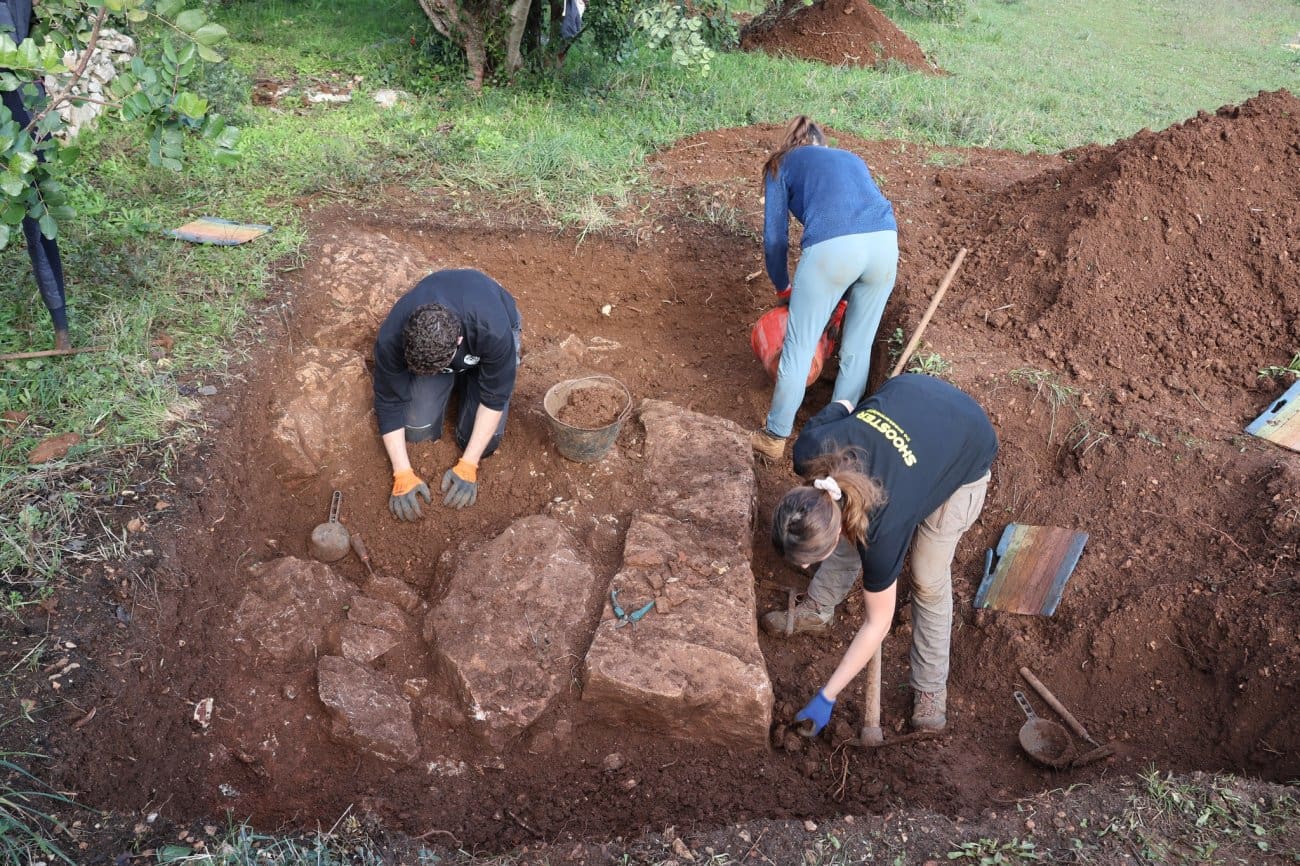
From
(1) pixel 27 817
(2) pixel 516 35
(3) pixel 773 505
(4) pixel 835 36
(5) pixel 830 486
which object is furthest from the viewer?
(4) pixel 835 36

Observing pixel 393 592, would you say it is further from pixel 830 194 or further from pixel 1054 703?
pixel 1054 703

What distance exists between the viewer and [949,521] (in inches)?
121

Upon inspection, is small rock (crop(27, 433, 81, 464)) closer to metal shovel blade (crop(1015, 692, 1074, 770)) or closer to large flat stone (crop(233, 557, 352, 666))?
large flat stone (crop(233, 557, 352, 666))

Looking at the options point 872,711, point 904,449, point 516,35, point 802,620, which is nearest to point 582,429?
point 802,620

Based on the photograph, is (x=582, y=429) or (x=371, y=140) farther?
(x=371, y=140)

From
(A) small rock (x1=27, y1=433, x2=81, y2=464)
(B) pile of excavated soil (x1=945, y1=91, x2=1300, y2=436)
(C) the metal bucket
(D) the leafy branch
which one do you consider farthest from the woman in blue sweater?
(A) small rock (x1=27, y1=433, x2=81, y2=464)

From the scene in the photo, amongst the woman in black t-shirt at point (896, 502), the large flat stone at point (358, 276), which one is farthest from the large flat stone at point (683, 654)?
the large flat stone at point (358, 276)

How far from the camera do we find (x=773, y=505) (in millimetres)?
4141

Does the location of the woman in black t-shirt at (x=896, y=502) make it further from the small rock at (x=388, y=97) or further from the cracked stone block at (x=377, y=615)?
the small rock at (x=388, y=97)

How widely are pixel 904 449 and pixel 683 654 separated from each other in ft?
3.66

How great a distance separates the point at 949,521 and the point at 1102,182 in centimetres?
294

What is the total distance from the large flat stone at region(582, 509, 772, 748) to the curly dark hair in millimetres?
1080

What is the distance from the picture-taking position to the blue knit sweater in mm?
3645

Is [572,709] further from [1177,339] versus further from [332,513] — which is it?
[1177,339]
